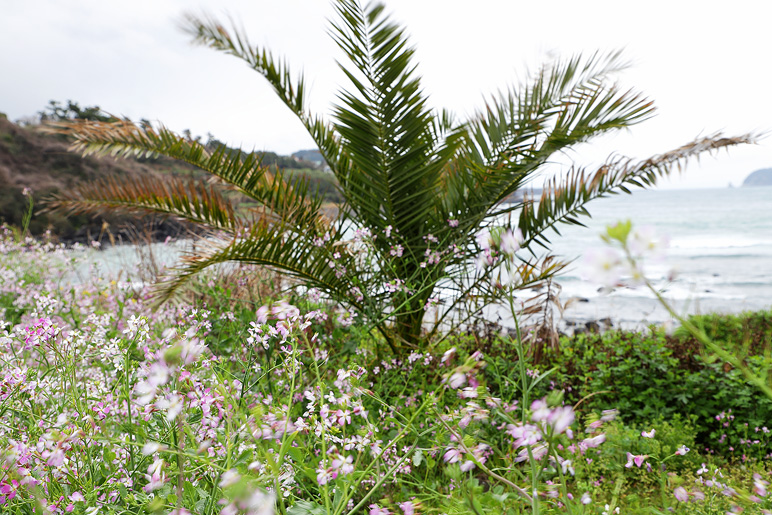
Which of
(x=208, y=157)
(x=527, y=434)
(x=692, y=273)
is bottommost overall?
(x=692, y=273)

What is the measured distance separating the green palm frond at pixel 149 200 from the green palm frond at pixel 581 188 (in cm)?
232

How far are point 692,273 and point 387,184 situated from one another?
17011 mm

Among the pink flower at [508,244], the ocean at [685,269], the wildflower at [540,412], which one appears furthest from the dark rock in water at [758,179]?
the wildflower at [540,412]

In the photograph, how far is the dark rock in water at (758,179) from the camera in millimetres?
94062

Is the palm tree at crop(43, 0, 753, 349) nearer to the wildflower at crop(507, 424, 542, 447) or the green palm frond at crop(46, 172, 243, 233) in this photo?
the green palm frond at crop(46, 172, 243, 233)

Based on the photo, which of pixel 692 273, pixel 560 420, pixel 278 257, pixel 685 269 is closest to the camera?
pixel 560 420

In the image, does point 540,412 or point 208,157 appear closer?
point 540,412

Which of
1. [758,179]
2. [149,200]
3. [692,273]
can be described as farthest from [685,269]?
[758,179]

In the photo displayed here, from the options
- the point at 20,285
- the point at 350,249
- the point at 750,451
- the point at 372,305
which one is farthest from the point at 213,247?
the point at 750,451

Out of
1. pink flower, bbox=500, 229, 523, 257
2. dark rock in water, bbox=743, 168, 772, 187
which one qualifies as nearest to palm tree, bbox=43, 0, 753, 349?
pink flower, bbox=500, 229, 523, 257

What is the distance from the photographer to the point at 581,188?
3.51 m

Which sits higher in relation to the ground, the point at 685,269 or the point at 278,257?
the point at 278,257

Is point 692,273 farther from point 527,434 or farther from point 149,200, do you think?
point 527,434

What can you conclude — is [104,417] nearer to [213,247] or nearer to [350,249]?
[213,247]
